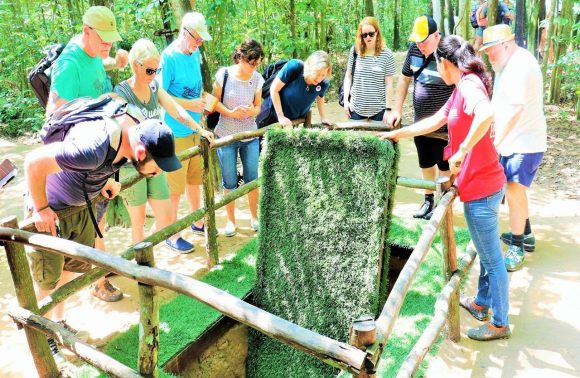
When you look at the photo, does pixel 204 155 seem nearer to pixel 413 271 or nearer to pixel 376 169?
pixel 376 169

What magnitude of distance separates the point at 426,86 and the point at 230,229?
2165mm

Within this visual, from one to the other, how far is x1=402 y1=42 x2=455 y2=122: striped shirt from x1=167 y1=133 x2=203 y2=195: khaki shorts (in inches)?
76.5

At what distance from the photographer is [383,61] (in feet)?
14.7

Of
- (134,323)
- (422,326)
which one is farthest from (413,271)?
(134,323)

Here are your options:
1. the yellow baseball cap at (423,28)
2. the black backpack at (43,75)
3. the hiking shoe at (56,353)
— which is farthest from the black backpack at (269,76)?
the hiking shoe at (56,353)

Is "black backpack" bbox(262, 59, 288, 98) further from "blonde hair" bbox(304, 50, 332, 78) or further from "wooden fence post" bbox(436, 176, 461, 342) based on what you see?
"wooden fence post" bbox(436, 176, 461, 342)

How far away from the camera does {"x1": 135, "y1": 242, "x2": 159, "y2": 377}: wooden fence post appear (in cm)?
207

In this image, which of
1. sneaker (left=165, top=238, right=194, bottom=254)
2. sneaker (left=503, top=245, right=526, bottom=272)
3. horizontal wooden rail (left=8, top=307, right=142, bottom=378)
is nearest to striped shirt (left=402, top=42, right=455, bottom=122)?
sneaker (left=503, top=245, right=526, bottom=272)

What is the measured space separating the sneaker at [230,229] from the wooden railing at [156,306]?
1235 mm

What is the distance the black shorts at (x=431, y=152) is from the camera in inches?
170

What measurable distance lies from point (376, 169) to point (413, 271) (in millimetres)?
1023

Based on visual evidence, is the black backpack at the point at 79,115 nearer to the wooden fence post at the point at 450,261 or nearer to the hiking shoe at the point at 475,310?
the wooden fence post at the point at 450,261

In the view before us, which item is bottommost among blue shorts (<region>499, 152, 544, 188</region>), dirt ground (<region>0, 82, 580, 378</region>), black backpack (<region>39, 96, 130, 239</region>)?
dirt ground (<region>0, 82, 580, 378</region>)

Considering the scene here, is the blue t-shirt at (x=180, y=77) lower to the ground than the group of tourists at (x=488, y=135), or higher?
higher
